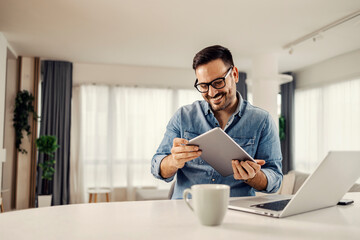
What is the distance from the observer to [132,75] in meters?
6.41

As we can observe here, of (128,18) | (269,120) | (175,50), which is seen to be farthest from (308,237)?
(175,50)

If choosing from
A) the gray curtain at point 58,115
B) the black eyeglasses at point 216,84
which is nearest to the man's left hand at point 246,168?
the black eyeglasses at point 216,84

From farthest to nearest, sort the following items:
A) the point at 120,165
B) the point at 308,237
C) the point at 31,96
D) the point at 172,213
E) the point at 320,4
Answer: the point at 120,165
the point at 31,96
the point at 320,4
the point at 172,213
the point at 308,237

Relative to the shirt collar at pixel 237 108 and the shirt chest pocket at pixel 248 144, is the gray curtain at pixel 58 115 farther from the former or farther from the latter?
the shirt chest pocket at pixel 248 144

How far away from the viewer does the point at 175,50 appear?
5.18 meters

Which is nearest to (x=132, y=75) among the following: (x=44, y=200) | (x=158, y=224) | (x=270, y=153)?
(x=44, y=200)

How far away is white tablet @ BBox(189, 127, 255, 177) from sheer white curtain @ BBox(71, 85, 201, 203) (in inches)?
200

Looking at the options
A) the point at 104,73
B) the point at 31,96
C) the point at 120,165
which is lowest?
the point at 120,165

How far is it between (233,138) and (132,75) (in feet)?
16.7

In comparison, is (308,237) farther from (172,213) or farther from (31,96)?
(31,96)

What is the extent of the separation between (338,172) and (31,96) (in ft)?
18.0

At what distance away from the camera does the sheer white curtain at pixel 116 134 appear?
6051mm

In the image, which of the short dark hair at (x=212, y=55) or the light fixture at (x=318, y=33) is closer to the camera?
the short dark hair at (x=212, y=55)

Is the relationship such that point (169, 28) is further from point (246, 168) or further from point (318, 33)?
point (246, 168)
